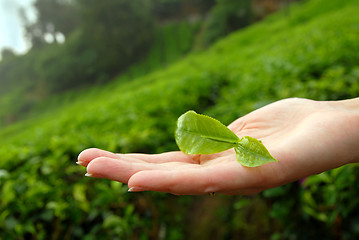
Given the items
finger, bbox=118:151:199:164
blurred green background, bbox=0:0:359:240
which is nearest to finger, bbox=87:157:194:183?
finger, bbox=118:151:199:164

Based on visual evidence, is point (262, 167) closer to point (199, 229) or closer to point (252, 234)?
point (252, 234)

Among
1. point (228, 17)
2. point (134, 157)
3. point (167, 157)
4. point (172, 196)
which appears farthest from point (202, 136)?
point (228, 17)

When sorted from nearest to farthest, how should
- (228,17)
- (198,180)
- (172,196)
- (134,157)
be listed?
(198,180), (134,157), (172,196), (228,17)

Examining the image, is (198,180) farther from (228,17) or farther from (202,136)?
(228,17)

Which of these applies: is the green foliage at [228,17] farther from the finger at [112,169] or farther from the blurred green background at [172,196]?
the finger at [112,169]

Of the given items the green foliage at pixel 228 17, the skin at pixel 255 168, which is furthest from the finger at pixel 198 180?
the green foliage at pixel 228 17
